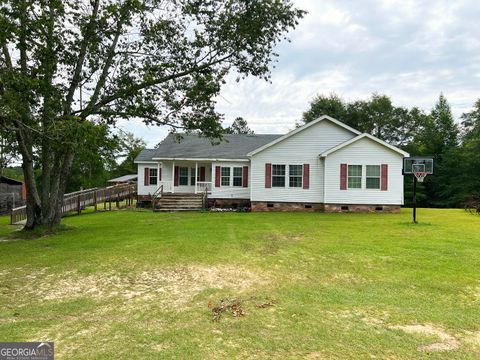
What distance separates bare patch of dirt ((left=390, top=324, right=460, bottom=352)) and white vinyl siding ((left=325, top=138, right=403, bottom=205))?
15324 mm

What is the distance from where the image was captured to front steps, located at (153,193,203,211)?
21.0 meters

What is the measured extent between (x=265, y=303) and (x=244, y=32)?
34.6 feet

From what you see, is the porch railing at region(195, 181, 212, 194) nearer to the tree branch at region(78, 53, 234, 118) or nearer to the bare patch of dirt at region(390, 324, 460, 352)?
the tree branch at region(78, 53, 234, 118)

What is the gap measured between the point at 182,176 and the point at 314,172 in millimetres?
9137

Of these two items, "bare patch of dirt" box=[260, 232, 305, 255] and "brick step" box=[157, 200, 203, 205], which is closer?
"bare patch of dirt" box=[260, 232, 305, 255]

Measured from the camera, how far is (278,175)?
20359mm

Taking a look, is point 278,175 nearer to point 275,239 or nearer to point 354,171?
point 354,171

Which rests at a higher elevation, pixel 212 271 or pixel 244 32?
pixel 244 32

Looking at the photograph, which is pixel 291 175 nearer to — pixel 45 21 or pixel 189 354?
pixel 45 21

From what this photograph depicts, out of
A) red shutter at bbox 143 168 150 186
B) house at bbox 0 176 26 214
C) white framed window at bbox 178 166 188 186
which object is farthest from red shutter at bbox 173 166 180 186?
house at bbox 0 176 26 214

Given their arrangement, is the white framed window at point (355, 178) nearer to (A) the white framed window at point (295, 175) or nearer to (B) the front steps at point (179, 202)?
(A) the white framed window at point (295, 175)

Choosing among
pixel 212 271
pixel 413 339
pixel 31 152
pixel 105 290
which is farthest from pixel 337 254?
pixel 31 152

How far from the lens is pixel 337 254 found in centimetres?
831

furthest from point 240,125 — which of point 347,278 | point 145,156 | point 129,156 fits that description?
point 347,278
